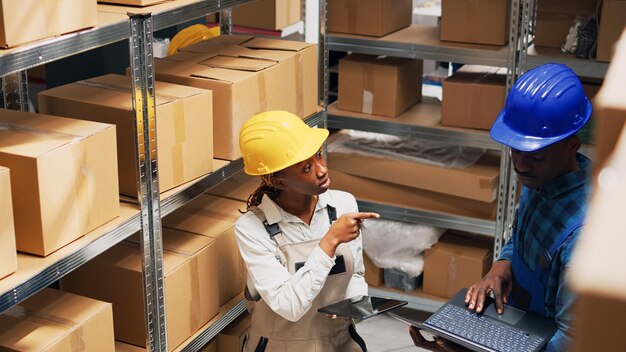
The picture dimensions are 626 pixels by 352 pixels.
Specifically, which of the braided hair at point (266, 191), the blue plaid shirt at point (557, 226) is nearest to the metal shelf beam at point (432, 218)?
the braided hair at point (266, 191)

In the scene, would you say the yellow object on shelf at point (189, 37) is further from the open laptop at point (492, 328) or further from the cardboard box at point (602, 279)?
the cardboard box at point (602, 279)

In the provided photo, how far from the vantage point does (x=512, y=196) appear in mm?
4152

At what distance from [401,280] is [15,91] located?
2.46 meters

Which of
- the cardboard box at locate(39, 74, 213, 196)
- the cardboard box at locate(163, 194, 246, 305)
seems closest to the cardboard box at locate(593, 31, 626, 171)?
the cardboard box at locate(39, 74, 213, 196)

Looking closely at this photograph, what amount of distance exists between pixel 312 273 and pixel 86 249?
2.41ft

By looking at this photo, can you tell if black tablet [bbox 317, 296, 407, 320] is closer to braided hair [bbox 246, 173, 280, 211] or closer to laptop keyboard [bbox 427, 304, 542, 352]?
laptop keyboard [bbox 427, 304, 542, 352]

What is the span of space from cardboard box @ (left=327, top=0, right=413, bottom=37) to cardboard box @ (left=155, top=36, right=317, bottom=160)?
0.68 m

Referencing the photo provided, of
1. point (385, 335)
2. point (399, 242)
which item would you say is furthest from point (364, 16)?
point (385, 335)

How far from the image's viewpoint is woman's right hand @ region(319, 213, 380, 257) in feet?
8.59

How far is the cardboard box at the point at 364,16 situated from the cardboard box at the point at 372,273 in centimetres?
132

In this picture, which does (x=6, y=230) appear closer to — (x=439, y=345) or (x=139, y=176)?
(x=139, y=176)

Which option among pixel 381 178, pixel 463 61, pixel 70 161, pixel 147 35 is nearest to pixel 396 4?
pixel 463 61

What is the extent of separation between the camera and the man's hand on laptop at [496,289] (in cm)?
253

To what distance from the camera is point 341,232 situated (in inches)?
103
